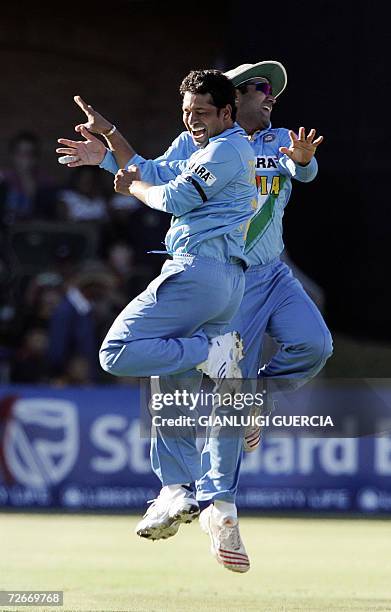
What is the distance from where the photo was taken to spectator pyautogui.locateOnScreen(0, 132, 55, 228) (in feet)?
45.2

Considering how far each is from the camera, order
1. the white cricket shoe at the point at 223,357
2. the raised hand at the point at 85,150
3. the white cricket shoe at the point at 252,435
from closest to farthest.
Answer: the white cricket shoe at the point at 223,357 < the raised hand at the point at 85,150 < the white cricket shoe at the point at 252,435

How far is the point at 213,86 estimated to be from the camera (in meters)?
6.14

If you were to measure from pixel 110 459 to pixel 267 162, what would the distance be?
5584 millimetres

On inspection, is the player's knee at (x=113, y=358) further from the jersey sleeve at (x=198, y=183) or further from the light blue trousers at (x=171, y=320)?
the jersey sleeve at (x=198, y=183)

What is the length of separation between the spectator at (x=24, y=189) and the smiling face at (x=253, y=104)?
7.24 meters

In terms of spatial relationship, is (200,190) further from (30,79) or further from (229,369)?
(30,79)

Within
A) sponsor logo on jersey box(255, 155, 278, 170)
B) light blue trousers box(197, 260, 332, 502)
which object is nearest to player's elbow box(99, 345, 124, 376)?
light blue trousers box(197, 260, 332, 502)

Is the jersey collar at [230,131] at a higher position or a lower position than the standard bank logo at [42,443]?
higher

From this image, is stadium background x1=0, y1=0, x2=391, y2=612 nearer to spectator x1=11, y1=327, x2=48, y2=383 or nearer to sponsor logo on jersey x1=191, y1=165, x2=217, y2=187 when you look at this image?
spectator x1=11, y1=327, x2=48, y2=383

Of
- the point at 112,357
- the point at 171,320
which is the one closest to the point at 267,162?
the point at 171,320

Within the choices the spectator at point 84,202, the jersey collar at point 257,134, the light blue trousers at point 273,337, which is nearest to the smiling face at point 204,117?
the jersey collar at point 257,134

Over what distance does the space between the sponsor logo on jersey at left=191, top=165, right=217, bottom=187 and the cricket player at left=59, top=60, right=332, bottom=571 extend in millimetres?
454

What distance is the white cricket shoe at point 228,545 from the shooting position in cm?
652

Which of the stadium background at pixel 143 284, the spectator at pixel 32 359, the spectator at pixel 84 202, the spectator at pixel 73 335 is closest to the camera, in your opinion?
the stadium background at pixel 143 284
